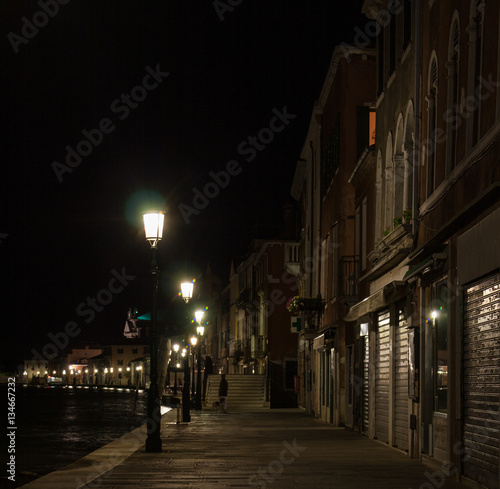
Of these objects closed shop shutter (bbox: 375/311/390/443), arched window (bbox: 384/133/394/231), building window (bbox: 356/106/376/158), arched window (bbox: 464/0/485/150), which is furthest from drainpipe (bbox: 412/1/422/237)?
building window (bbox: 356/106/376/158)

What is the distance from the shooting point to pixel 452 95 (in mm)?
14141

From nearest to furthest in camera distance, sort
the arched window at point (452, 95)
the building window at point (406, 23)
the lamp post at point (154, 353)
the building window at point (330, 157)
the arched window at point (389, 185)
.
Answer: the arched window at point (452, 95) < the lamp post at point (154, 353) < the building window at point (406, 23) < the arched window at point (389, 185) < the building window at point (330, 157)

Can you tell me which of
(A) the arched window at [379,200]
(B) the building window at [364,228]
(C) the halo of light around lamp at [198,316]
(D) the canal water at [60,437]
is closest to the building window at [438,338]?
(A) the arched window at [379,200]

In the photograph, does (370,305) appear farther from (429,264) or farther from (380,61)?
(380,61)

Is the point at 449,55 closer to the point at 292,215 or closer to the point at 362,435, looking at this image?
the point at 362,435

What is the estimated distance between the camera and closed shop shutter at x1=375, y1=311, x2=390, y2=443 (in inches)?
810

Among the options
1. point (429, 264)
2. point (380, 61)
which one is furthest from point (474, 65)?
point (380, 61)

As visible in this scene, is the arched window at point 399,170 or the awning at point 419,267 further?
the arched window at point 399,170

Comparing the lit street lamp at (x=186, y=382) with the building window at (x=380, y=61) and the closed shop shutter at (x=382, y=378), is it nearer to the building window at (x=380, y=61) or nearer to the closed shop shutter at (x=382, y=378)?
the closed shop shutter at (x=382, y=378)

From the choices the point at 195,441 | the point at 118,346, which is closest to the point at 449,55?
the point at 195,441

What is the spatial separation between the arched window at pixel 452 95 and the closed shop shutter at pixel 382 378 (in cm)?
706

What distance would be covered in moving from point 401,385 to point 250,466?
4.75m

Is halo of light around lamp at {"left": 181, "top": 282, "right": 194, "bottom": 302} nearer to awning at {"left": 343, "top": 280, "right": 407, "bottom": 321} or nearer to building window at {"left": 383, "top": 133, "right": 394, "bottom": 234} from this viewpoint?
awning at {"left": 343, "top": 280, "right": 407, "bottom": 321}

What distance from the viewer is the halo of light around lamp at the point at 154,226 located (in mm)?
18234
